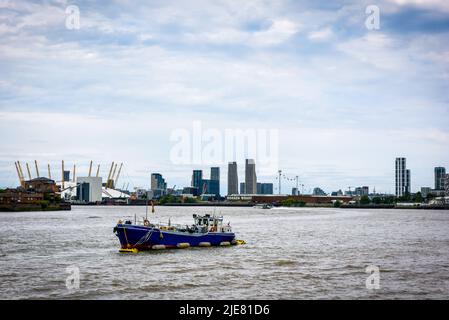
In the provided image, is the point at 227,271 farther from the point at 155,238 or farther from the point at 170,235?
the point at 170,235

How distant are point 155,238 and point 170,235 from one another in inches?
89.3

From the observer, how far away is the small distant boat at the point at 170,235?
6619cm

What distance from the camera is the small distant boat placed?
217 ft

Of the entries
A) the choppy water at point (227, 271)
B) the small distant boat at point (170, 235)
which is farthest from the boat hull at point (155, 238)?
the choppy water at point (227, 271)

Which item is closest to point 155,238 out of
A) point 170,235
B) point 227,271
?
point 170,235

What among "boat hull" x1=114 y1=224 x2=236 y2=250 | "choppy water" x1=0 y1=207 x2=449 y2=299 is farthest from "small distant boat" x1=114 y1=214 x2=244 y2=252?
"choppy water" x1=0 y1=207 x2=449 y2=299

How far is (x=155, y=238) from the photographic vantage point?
66.9 metres
